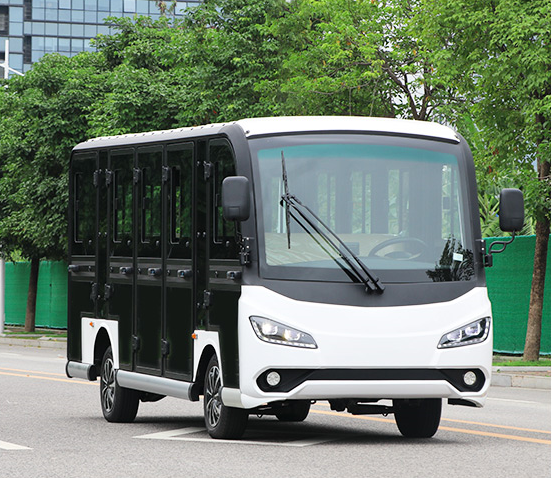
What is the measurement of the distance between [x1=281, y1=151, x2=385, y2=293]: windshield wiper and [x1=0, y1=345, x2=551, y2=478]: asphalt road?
1307 mm

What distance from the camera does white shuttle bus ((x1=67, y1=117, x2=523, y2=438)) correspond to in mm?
10547

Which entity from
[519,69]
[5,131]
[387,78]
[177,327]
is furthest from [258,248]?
[5,131]

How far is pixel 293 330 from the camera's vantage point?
34.5 ft

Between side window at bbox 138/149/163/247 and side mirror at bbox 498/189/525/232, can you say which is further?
side window at bbox 138/149/163/247

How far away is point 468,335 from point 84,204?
5.18 metres

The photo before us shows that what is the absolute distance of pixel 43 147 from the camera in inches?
1417

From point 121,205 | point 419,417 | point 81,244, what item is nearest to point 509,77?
point 81,244

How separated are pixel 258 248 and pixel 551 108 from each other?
929 centimetres

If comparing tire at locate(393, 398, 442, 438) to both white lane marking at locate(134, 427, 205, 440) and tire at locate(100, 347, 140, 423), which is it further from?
tire at locate(100, 347, 140, 423)

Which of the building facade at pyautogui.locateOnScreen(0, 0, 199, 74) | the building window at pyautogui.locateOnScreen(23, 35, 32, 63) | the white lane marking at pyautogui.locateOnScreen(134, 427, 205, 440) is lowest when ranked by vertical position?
the white lane marking at pyautogui.locateOnScreen(134, 427, 205, 440)

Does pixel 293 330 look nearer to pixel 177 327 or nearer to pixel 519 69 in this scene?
pixel 177 327

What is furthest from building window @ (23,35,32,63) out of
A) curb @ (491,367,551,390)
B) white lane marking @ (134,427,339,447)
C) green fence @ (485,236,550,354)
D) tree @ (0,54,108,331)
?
white lane marking @ (134,427,339,447)

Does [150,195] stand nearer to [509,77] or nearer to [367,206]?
[367,206]

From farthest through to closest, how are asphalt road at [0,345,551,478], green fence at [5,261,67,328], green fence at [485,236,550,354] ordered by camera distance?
1. green fence at [5,261,67,328]
2. green fence at [485,236,550,354]
3. asphalt road at [0,345,551,478]
